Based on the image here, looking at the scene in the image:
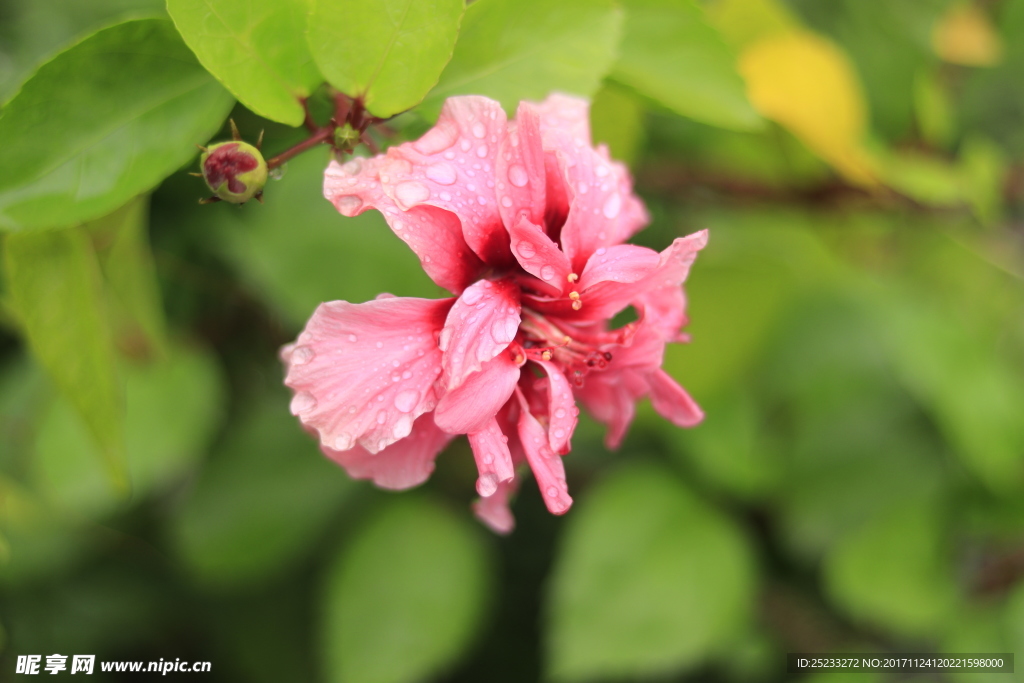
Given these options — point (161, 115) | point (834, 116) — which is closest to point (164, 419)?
point (161, 115)

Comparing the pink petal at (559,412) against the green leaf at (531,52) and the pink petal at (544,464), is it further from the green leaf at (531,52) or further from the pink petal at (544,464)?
the green leaf at (531,52)

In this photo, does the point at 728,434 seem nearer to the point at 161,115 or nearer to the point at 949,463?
the point at 949,463

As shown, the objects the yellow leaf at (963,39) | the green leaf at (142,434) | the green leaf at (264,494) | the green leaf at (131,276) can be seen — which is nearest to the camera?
the green leaf at (131,276)

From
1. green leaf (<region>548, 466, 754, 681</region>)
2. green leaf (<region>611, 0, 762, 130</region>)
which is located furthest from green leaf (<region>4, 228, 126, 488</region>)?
green leaf (<region>548, 466, 754, 681</region>)

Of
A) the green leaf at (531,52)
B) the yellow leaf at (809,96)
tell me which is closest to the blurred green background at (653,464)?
the yellow leaf at (809,96)

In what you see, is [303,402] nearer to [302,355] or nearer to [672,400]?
[302,355]

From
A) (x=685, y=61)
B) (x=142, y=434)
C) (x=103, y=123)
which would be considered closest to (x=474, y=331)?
(x=103, y=123)

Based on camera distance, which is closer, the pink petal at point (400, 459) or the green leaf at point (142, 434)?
the pink petal at point (400, 459)
